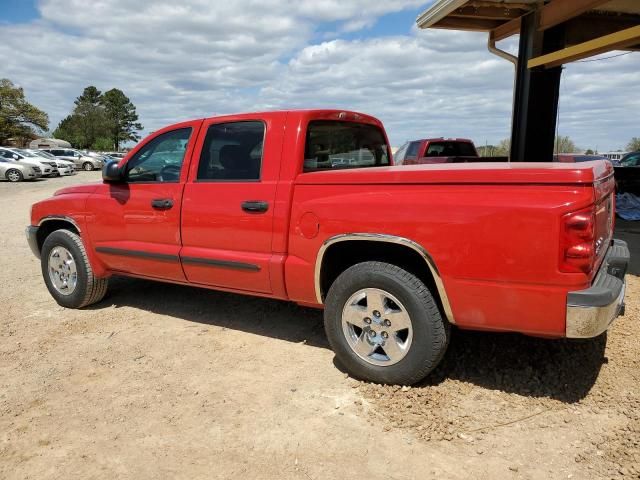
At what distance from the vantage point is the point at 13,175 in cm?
2592

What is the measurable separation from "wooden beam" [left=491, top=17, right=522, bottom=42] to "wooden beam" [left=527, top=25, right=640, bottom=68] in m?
1.29

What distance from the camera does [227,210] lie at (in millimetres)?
4047

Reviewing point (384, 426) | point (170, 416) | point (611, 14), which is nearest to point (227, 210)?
point (170, 416)

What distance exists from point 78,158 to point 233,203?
3816 cm

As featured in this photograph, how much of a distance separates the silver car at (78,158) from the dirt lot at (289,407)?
3589 cm

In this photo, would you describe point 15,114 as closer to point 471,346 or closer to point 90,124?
point 90,124

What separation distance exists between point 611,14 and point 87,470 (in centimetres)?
1029

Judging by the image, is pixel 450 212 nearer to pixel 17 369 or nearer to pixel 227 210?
pixel 227 210

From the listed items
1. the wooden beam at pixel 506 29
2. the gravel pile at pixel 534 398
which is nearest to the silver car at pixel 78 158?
the wooden beam at pixel 506 29

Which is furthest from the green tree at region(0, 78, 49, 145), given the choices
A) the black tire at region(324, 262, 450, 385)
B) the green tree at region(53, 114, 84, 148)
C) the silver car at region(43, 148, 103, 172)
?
the black tire at region(324, 262, 450, 385)

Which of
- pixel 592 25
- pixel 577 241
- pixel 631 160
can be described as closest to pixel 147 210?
pixel 577 241

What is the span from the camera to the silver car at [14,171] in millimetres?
25750

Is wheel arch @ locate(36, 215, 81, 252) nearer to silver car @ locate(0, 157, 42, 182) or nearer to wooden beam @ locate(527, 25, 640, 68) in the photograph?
wooden beam @ locate(527, 25, 640, 68)

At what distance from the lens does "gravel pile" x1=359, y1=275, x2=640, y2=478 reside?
2852 millimetres
